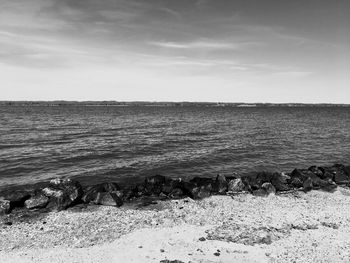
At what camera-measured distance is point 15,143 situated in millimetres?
40031

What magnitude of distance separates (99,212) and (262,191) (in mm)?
10379

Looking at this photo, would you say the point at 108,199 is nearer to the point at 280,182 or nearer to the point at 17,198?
the point at 17,198

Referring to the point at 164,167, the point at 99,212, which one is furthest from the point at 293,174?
the point at 99,212

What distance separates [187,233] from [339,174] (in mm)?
15622

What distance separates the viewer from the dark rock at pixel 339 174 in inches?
960

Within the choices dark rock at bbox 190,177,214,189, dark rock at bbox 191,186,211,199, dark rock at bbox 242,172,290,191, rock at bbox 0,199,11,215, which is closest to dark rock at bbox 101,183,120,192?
dark rock at bbox 191,186,211,199

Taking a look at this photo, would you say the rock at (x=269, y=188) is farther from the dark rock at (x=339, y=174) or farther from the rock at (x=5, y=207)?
the rock at (x=5, y=207)

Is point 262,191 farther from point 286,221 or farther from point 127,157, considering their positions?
point 127,157

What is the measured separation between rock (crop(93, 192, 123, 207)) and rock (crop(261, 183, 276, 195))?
30.9 feet

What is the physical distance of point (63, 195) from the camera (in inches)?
721

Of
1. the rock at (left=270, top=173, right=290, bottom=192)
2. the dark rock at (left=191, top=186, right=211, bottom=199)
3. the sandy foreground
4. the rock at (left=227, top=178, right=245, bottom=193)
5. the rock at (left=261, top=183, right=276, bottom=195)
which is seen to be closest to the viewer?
the sandy foreground

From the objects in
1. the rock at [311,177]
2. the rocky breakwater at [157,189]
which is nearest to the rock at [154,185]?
the rocky breakwater at [157,189]

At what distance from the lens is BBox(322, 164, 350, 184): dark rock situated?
2438 cm

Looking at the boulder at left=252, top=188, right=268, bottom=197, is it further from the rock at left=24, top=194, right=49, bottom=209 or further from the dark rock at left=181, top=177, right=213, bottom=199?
the rock at left=24, top=194, right=49, bottom=209
